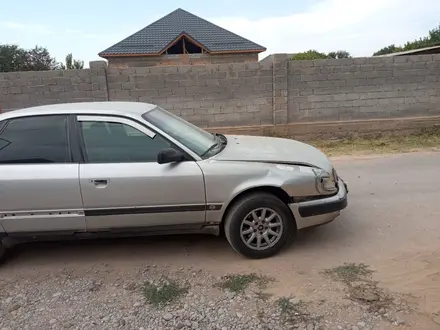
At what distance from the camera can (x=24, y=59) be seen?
135ft

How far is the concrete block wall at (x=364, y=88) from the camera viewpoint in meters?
9.60

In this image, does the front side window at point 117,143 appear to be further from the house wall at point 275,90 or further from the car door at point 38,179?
the house wall at point 275,90

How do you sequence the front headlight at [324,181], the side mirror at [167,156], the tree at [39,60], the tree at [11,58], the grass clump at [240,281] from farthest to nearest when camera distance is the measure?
the tree at [39,60]
the tree at [11,58]
the front headlight at [324,181]
the side mirror at [167,156]
the grass clump at [240,281]

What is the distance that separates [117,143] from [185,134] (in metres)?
0.71

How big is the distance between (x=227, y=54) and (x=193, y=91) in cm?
1855

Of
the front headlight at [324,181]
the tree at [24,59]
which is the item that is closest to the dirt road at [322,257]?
the front headlight at [324,181]

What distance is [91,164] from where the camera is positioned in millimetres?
3523

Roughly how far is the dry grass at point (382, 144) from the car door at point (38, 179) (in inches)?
247

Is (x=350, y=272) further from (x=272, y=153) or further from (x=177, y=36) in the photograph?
(x=177, y=36)

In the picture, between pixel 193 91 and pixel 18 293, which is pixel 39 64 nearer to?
pixel 193 91

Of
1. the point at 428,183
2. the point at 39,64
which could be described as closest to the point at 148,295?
the point at 428,183

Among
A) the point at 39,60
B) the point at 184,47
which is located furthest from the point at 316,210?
the point at 39,60

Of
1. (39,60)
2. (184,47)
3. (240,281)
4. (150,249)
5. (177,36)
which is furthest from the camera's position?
(39,60)

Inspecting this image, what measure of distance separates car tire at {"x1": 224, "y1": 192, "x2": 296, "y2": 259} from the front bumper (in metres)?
0.07
